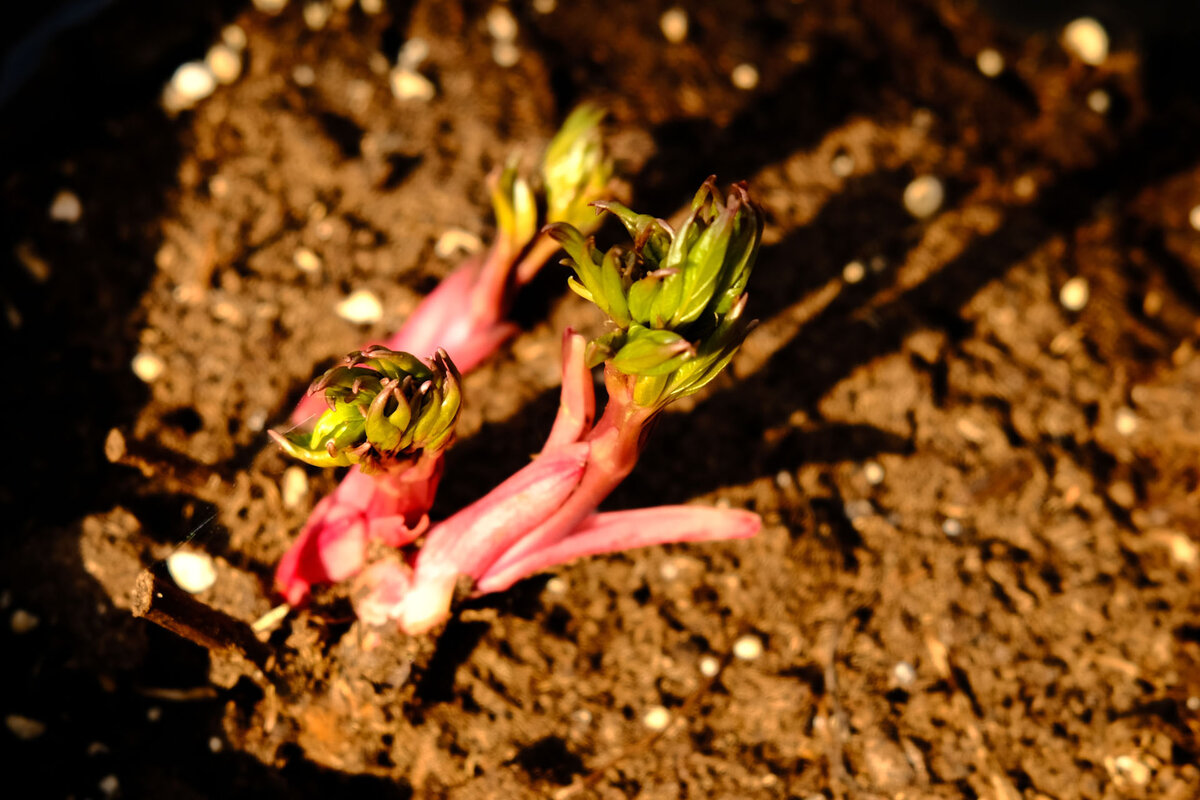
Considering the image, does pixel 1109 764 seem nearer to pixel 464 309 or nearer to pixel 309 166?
pixel 464 309

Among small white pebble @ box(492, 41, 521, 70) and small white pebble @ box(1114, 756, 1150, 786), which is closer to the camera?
small white pebble @ box(1114, 756, 1150, 786)

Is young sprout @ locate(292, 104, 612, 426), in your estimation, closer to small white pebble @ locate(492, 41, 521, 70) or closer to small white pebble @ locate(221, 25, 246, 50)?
small white pebble @ locate(492, 41, 521, 70)

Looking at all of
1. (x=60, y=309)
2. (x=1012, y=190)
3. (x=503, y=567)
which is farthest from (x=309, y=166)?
(x=1012, y=190)

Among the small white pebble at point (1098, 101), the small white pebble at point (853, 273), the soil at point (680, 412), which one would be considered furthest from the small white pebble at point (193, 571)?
the small white pebble at point (1098, 101)

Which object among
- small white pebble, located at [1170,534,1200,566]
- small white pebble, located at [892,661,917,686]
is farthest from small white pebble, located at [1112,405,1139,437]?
small white pebble, located at [892,661,917,686]

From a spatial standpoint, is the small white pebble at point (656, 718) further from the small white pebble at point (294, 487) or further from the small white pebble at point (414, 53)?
the small white pebble at point (414, 53)
